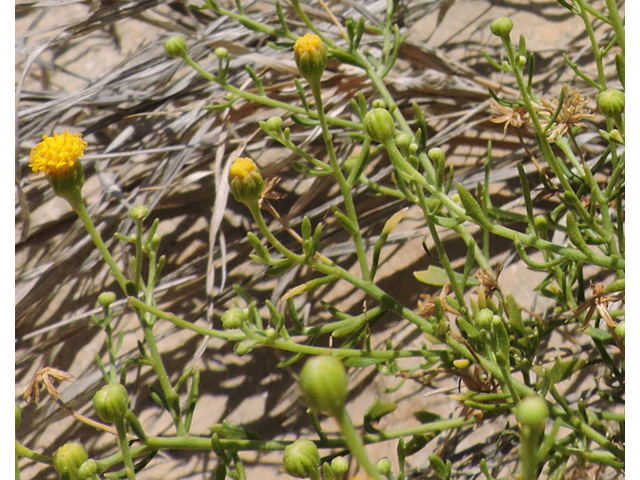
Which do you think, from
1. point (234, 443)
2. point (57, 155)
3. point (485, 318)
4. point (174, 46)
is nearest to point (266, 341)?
point (234, 443)

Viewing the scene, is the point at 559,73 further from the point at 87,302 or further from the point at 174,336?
the point at 87,302

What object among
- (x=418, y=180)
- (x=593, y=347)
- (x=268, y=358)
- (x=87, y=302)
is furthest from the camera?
(x=87, y=302)

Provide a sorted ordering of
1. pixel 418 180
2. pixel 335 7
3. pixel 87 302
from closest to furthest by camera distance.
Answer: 1. pixel 418 180
2. pixel 87 302
3. pixel 335 7

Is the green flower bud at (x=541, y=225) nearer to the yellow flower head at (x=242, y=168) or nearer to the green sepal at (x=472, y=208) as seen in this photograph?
the green sepal at (x=472, y=208)

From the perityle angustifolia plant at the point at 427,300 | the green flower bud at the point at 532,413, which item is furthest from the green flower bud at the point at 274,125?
the green flower bud at the point at 532,413

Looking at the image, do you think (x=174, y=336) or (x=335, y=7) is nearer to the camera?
(x=174, y=336)

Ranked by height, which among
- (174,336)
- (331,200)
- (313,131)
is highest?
(313,131)

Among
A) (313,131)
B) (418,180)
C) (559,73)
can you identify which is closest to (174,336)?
(313,131)
